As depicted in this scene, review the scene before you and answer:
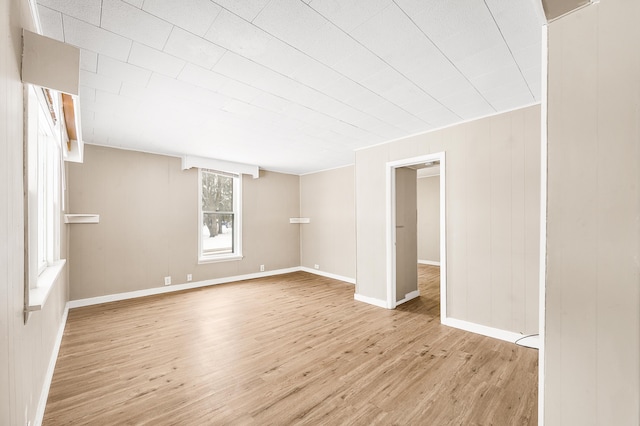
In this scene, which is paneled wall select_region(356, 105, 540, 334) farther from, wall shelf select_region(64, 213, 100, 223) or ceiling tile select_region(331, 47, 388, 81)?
wall shelf select_region(64, 213, 100, 223)

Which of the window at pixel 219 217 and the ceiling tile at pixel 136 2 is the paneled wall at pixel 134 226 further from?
the ceiling tile at pixel 136 2

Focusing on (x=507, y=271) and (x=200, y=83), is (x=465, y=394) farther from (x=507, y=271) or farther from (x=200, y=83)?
(x=200, y=83)

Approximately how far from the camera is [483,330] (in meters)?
2.97

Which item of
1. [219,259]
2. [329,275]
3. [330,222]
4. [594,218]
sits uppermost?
[594,218]

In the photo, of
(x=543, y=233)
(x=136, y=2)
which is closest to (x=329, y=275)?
A: (x=543, y=233)

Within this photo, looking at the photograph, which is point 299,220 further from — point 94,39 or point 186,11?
point 186,11

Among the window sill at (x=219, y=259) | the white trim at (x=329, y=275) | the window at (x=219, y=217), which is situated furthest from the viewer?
the white trim at (x=329, y=275)

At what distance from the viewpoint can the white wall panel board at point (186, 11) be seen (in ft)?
4.51

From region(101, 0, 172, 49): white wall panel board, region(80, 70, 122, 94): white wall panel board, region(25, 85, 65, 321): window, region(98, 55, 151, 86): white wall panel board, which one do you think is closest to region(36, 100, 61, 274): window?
region(25, 85, 65, 321): window

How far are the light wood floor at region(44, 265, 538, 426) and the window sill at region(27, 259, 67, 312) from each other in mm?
878

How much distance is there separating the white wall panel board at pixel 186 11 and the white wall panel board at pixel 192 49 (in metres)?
0.08

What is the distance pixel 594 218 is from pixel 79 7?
2.64m

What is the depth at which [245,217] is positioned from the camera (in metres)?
5.82

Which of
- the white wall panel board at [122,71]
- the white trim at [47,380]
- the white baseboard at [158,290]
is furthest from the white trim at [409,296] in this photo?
the white wall panel board at [122,71]
